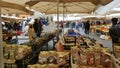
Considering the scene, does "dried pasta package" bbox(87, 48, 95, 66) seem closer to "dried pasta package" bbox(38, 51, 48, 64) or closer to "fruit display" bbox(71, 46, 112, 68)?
"fruit display" bbox(71, 46, 112, 68)

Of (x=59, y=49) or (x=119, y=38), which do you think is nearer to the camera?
(x=59, y=49)

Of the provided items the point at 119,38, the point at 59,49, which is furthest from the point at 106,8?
the point at 59,49

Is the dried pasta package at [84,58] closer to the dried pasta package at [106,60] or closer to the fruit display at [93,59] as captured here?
the fruit display at [93,59]

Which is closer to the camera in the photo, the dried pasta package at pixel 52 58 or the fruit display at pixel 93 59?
the fruit display at pixel 93 59

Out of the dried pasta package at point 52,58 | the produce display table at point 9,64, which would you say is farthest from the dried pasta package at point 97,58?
the produce display table at point 9,64

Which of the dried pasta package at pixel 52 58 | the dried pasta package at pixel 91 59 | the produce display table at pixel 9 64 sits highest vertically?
the dried pasta package at pixel 91 59

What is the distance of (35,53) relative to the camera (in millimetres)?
4438

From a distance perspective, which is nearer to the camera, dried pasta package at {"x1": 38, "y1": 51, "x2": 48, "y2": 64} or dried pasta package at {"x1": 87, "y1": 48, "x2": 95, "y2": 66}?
dried pasta package at {"x1": 87, "y1": 48, "x2": 95, "y2": 66}

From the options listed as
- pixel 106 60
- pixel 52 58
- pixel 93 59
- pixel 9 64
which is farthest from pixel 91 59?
pixel 9 64

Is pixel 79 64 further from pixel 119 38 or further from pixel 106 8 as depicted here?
pixel 106 8

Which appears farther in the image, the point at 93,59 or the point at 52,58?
the point at 52,58

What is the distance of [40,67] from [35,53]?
1379mm

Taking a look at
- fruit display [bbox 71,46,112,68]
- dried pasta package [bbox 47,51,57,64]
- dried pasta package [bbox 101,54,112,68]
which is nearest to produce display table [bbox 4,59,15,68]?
dried pasta package [bbox 47,51,57,64]

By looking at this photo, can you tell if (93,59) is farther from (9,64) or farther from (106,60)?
(9,64)
